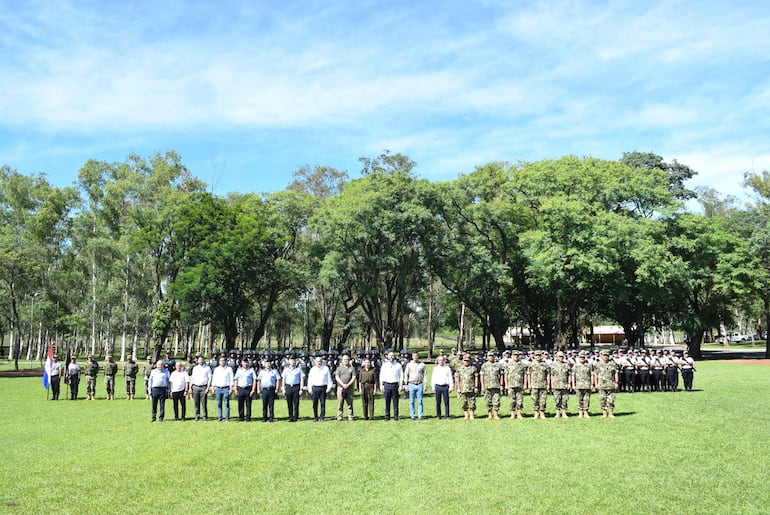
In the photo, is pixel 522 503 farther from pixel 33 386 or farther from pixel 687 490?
pixel 33 386

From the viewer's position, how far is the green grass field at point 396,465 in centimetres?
823

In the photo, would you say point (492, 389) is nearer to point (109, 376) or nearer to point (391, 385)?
point (391, 385)

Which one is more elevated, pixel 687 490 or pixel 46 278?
pixel 46 278

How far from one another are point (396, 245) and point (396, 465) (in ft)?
93.1

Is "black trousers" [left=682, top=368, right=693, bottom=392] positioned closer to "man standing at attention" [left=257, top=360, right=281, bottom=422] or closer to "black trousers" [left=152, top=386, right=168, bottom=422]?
"man standing at attention" [left=257, top=360, right=281, bottom=422]

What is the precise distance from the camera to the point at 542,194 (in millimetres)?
42969

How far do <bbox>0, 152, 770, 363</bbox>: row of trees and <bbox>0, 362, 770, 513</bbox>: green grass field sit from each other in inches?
894

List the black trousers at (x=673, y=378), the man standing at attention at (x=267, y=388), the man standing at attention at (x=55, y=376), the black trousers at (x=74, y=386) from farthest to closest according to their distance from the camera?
the black trousers at (x=74, y=386) < the black trousers at (x=673, y=378) < the man standing at attention at (x=55, y=376) < the man standing at attention at (x=267, y=388)

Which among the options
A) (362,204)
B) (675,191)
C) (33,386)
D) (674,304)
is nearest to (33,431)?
(33,386)

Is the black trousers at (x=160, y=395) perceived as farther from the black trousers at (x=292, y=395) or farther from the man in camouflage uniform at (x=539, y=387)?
the man in camouflage uniform at (x=539, y=387)

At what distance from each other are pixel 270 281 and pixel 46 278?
2137 centimetres

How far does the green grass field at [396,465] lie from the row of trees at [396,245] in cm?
2271

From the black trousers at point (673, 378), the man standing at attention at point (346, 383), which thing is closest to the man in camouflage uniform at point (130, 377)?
the man standing at attention at point (346, 383)

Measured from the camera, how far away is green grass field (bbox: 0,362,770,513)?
27.0 feet
